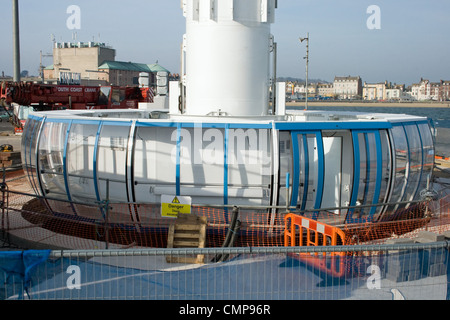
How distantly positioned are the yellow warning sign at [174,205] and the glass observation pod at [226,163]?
0.39 m

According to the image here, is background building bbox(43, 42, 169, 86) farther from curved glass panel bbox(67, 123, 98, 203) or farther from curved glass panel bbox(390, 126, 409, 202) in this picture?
curved glass panel bbox(390, 126, 409, 202)

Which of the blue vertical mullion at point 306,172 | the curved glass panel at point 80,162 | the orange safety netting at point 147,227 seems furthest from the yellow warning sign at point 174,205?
the blue vertical mullion at point 306,172

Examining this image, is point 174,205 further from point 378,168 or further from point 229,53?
point 378,168

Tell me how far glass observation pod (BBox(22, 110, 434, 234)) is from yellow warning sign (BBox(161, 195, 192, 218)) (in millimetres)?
388

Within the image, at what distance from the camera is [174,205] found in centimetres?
1211

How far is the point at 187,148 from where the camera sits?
1249cm

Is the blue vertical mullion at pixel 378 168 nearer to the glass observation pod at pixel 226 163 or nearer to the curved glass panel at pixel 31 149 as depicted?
the glass observation pod at pixel 226 163

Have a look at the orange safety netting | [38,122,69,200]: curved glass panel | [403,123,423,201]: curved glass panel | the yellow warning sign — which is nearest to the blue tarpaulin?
the orange safety netting

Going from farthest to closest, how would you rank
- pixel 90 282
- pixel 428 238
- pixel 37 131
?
pixel 37 131
pixel 428 238
pixel 90 282

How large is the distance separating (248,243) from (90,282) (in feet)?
20.2

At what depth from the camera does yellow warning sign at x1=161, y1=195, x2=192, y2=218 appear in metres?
12.1

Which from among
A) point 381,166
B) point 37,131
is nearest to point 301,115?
point 381,166
